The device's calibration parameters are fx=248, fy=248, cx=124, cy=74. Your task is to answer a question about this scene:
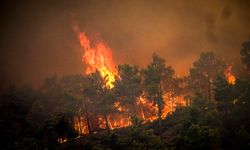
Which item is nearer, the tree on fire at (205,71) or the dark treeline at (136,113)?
the dark treeline at (136,113)

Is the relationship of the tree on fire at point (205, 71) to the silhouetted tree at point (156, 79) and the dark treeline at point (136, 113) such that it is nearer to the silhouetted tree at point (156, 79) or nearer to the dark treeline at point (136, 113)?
the dark treeline at point (136, 113)

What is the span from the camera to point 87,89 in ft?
200

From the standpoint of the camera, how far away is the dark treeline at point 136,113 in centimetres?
3869

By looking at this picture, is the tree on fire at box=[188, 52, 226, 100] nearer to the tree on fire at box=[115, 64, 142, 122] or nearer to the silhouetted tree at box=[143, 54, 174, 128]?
the silhouetted tree at box=[143, 54, 174, 128]

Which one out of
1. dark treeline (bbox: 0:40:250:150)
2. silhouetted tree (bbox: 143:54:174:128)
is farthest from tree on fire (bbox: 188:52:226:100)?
silhouetted tree (bbox: 143:54:174:128)

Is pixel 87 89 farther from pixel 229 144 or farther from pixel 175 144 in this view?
pixel 229 144

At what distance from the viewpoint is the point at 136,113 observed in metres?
68.2

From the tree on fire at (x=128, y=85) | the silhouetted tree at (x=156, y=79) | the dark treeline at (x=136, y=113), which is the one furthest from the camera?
the tree on fire at (x=128, y=85)

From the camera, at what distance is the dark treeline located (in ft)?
127

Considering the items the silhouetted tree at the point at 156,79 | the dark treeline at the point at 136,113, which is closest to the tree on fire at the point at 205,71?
the dark treeline at the point at 136,113

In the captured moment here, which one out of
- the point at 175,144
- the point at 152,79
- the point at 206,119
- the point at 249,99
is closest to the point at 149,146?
the point at 175,144

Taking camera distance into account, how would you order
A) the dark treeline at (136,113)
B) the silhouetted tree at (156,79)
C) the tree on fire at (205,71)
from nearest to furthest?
the dark treeline at (136,113) → the silhouetted tree at (156,79) → the tree on fire at (205,71)

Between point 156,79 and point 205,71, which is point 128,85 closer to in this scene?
point 156,79

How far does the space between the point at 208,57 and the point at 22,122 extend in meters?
53.6
